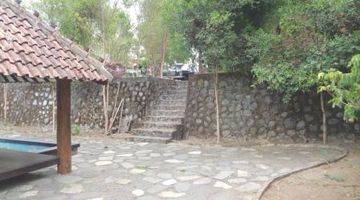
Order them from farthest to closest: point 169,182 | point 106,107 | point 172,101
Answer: point 172,101 → point 106,107 → point 169,182

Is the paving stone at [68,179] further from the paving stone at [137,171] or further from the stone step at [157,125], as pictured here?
the stone step at [157,125]

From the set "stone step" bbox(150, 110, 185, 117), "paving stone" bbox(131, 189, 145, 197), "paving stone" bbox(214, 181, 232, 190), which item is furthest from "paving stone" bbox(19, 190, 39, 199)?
"stone step" bbox(150, 110, 185, 117)

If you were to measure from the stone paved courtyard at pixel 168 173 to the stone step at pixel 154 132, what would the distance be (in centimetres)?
96

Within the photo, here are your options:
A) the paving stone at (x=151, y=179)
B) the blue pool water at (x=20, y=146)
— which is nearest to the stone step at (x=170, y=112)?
the blue pool water at (x=20, y=146)

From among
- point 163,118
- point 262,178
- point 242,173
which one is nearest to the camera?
point 262,178

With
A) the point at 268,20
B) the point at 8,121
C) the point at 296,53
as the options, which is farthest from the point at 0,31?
the point at 8,121

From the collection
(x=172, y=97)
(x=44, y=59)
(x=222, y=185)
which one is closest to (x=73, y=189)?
(x=44, y=59)

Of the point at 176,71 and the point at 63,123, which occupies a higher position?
the point at 176,71

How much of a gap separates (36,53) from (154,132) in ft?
17.9

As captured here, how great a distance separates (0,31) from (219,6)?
525 centimetres

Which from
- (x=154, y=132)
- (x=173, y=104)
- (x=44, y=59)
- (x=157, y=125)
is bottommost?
(x=154, y=132)

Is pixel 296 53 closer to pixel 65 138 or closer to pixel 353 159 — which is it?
pixel 353 159

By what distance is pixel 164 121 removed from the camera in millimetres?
11242

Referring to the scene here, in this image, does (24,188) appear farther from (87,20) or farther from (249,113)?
(87,20)
